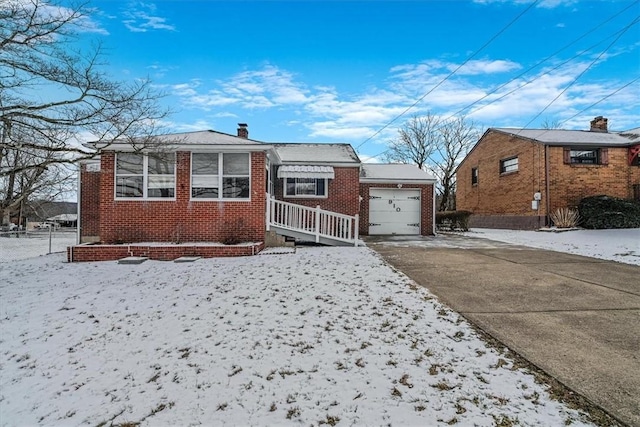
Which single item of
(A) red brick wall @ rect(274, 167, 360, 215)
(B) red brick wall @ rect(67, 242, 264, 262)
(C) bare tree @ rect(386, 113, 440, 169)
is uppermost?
(C) bare tree @ rect(386, 113, 440, 169)

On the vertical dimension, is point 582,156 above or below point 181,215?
above

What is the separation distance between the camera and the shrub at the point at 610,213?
13711 mm

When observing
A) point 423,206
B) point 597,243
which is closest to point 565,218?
point 597,243

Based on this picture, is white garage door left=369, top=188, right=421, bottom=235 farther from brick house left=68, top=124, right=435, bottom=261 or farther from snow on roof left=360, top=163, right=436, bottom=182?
brick house left=68, top=124, right=435, bottom=261

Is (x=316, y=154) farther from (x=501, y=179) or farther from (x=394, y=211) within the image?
(x=501, y=179)

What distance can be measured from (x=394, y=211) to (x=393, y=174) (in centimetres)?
181

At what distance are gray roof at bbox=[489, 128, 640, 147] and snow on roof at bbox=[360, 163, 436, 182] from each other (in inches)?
215

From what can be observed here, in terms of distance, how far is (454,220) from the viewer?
18.0 m

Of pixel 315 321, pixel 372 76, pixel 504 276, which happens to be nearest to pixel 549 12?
pixel 372 76

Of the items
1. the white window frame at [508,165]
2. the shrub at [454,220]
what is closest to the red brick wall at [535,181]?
the white window frame at [508,165]

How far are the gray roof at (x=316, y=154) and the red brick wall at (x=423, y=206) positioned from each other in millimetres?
1768

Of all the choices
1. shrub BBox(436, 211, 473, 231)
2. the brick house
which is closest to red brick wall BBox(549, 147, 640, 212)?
shrub BBox(436, 211, 473, 231)

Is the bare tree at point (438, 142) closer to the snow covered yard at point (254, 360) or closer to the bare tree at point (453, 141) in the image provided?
the bare tree at point (453, 141)

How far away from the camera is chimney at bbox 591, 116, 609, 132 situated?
1966cm
